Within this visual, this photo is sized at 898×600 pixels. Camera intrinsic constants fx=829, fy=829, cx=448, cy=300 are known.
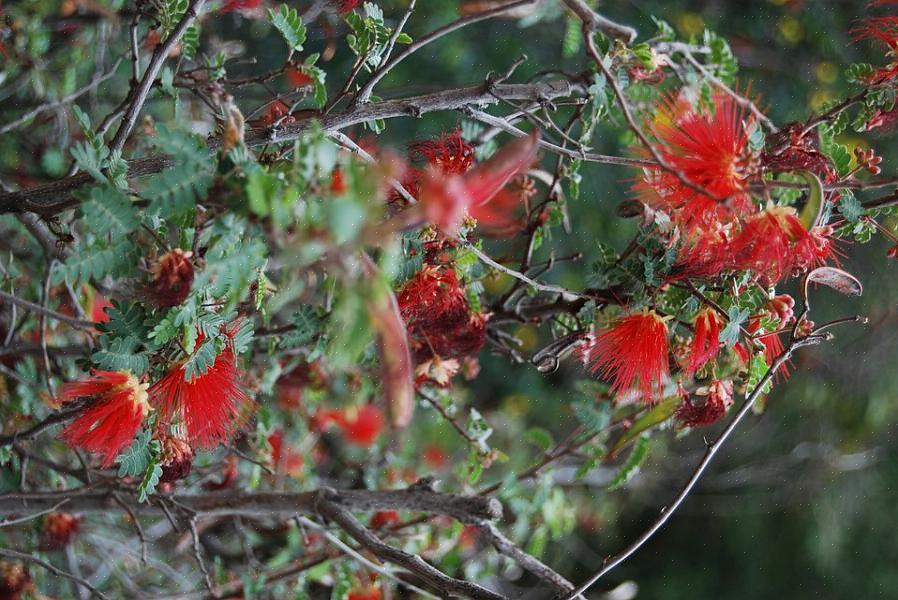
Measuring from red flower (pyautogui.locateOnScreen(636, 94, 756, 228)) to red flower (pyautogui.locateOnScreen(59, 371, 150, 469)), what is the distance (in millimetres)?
385

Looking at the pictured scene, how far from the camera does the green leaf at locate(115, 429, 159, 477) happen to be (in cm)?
56

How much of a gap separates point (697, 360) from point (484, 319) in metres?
0.19

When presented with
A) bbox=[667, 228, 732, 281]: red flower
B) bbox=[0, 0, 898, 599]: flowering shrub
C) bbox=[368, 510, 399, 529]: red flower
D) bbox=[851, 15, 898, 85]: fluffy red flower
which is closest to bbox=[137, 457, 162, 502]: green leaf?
bbox=[0, 0, 898, 599]: flowering shrub

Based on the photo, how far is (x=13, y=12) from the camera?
0.96m

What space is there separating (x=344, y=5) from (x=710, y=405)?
49 cm

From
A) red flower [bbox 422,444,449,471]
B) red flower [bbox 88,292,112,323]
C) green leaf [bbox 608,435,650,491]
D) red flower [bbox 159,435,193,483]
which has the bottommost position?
red flower [bbox 422,444,449,471]

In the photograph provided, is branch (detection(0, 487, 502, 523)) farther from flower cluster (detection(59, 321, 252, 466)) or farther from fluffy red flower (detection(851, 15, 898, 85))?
fluffy red flower (detection(851, 15, 898, 85))

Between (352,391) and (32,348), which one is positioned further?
(352,391)

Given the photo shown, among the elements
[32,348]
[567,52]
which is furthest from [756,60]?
[32,348]

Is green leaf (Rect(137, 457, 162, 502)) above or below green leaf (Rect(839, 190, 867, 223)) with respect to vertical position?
below

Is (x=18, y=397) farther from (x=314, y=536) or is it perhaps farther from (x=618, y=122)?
(x=618, y=122)

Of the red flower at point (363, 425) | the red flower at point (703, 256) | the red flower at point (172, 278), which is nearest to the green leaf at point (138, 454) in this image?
the red flower at point (172, 278)

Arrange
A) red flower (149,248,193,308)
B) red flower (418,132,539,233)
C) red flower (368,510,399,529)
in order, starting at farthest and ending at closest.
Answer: red flower (368,510,399,529) → red flower (149,248,193,308) → red flower (418,132,539,233)

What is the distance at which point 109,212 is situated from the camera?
45 cm
